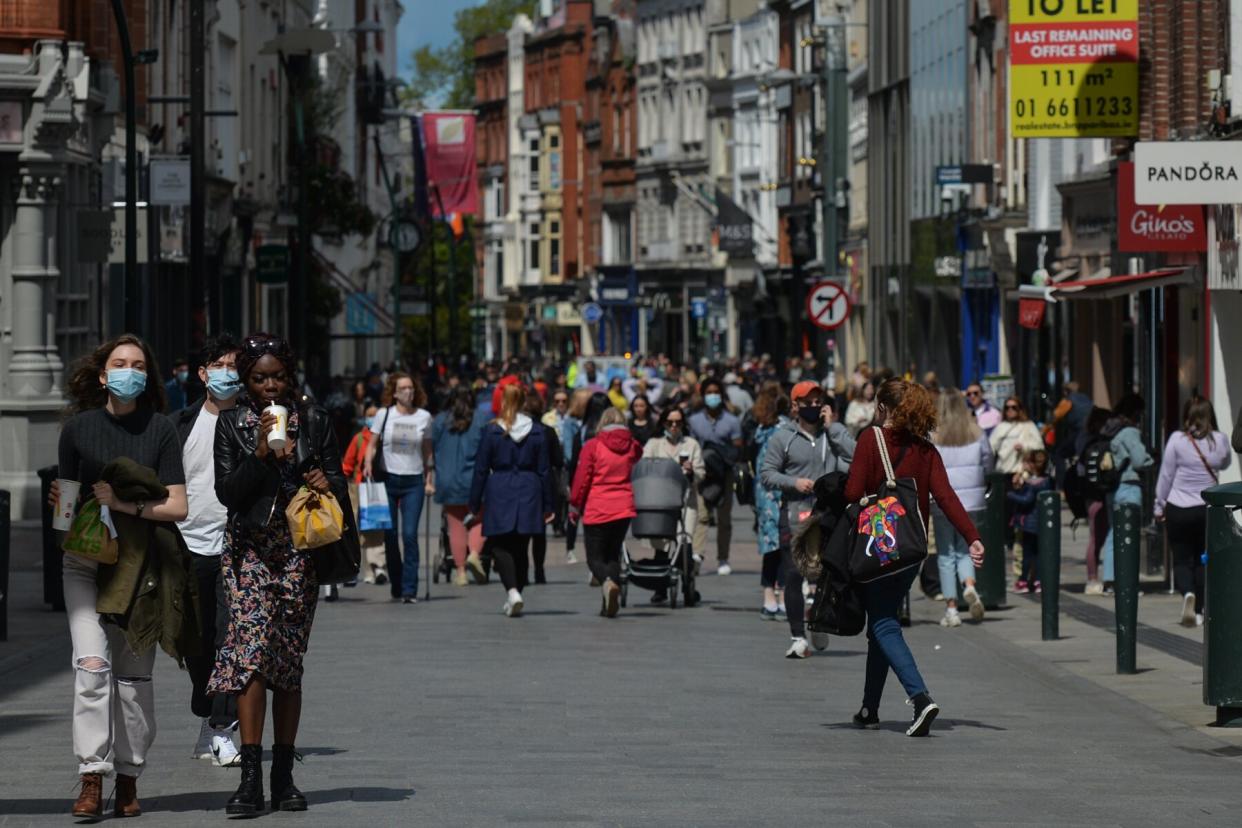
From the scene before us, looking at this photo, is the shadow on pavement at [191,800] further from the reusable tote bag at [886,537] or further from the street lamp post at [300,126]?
the street lamp post at [300,126]

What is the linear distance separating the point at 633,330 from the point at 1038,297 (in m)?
80.9

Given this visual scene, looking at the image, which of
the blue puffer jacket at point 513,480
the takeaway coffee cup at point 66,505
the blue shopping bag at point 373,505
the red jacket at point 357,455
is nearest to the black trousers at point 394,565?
the blue shopping bag at point 373,505

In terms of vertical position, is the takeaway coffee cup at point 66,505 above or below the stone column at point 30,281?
below

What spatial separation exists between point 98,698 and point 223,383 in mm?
1807

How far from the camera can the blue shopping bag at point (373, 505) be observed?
22406mm

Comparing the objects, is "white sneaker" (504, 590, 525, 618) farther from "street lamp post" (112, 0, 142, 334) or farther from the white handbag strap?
the white handbag strap

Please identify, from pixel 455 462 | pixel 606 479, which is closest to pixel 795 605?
pixel 606 479

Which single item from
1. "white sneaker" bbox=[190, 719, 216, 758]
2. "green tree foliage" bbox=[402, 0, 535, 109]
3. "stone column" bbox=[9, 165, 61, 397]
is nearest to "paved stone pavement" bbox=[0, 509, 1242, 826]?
"white sneaker" bbox=[190, 719, 216, 758]

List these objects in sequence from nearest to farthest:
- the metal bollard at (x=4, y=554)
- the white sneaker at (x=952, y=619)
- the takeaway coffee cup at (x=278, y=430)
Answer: the takeaway coffee cup at (x=278, y=430)
the metal bollard at (x=4, y=554)
the white sneaker at (x=952, y=619)

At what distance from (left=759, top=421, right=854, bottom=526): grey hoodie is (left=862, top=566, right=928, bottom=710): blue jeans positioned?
507cm

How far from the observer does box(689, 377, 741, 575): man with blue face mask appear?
2552 centimetres

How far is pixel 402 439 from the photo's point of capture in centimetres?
2250

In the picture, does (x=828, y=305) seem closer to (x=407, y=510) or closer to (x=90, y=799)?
(x=407, y=510)

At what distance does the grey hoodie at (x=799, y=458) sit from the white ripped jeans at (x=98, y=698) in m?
8.87
